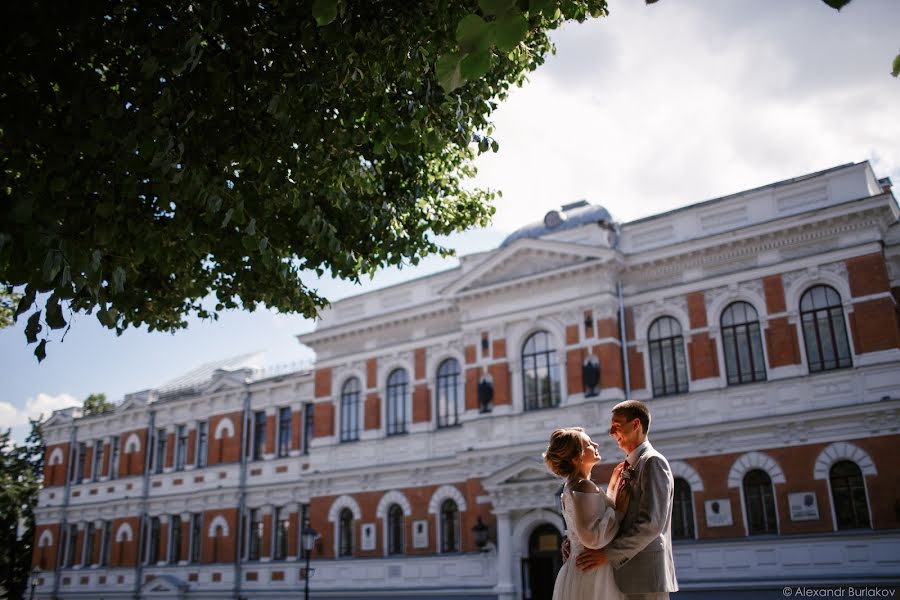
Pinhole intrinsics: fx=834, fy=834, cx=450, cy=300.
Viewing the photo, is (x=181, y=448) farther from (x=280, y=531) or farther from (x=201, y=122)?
(x=201, y=122)

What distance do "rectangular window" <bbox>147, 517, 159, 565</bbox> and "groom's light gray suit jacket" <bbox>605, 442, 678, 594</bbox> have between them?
32349 mm

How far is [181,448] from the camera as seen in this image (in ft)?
112

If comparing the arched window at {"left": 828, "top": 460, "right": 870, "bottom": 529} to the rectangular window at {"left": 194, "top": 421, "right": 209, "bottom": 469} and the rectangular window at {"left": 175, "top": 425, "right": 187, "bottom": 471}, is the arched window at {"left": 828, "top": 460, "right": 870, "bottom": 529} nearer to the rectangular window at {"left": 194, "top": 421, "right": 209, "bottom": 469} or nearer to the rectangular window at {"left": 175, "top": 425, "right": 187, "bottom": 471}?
the rectangular window at {"left": 194, "top": 421, "right": 209, "bottom": 469}

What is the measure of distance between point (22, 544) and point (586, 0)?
41.4m

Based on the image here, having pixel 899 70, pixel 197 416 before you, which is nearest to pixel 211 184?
pixel 899 70

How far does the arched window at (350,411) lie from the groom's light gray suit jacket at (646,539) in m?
23.2

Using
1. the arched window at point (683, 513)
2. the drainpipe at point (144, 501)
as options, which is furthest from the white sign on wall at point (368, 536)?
the drainpipe at point (144, 501)

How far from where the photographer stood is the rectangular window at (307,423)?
29859 mm

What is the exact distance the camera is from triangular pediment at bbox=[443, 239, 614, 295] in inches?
892

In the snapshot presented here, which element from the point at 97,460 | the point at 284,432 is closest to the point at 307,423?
the point at 284,432

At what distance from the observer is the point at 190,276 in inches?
454

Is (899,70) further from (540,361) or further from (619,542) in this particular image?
(540,361)

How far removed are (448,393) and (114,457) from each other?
18755mm

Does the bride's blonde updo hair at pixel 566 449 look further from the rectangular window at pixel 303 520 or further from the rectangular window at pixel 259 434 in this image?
the rectangular window at pixel 259 434
